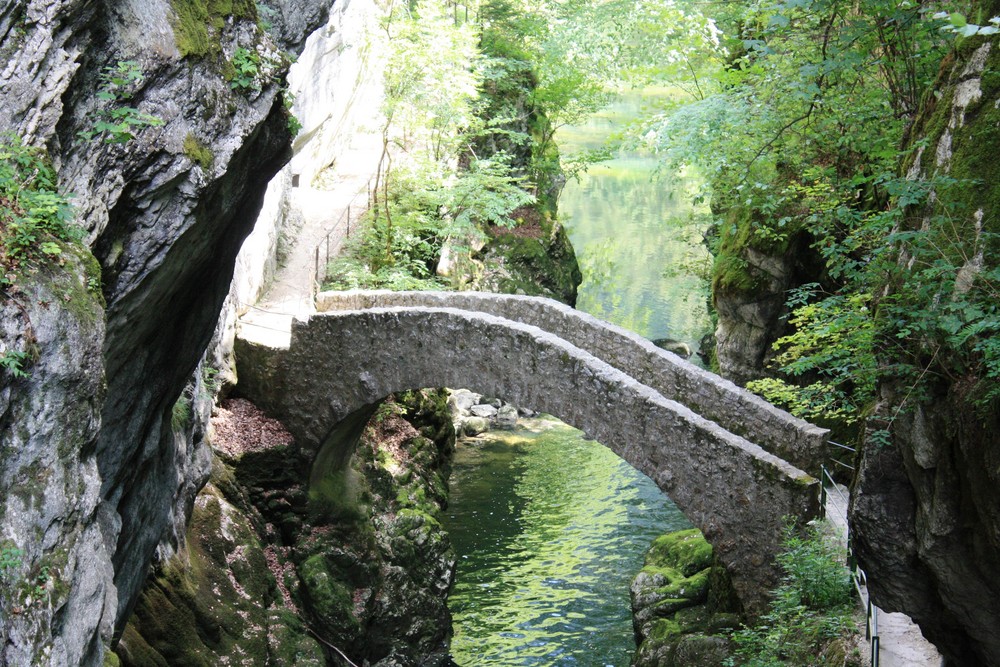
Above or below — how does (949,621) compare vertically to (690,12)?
below

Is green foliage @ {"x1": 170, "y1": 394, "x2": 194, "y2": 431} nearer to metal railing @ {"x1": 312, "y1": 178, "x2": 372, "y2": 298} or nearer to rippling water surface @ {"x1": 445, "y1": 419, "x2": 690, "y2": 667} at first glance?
rippling water surface @ {"x1": 445, "y1": 419, "x2": 690, "y2": 667}

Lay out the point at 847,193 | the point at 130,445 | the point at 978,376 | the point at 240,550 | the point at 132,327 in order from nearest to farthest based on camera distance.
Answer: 1. the point at 978,376
2. the point at 132,327
3. the point at 130,445
4. the point at 847,193
5. the point at 240,550

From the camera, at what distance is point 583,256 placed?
94.1 ft

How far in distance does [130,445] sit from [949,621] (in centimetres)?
600

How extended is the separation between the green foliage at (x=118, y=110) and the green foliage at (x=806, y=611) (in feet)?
21.0

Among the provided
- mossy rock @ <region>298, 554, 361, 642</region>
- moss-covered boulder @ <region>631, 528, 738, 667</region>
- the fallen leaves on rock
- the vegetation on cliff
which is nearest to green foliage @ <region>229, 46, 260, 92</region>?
the fallen leaves on rock

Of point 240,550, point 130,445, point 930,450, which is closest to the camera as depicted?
point 930,450

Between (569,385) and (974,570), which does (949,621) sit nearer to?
(974,570)

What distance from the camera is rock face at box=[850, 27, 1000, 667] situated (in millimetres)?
4590

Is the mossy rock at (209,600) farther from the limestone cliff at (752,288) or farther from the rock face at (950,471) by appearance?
the limestone cliff at (752,288)

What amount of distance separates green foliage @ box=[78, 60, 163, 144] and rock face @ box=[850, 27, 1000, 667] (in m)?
5.00

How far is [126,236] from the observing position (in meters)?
6.07

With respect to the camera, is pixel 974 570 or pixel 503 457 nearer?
pixel 974 570

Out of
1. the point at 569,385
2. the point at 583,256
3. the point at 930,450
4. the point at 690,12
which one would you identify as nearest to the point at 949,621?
the point at 930,450
